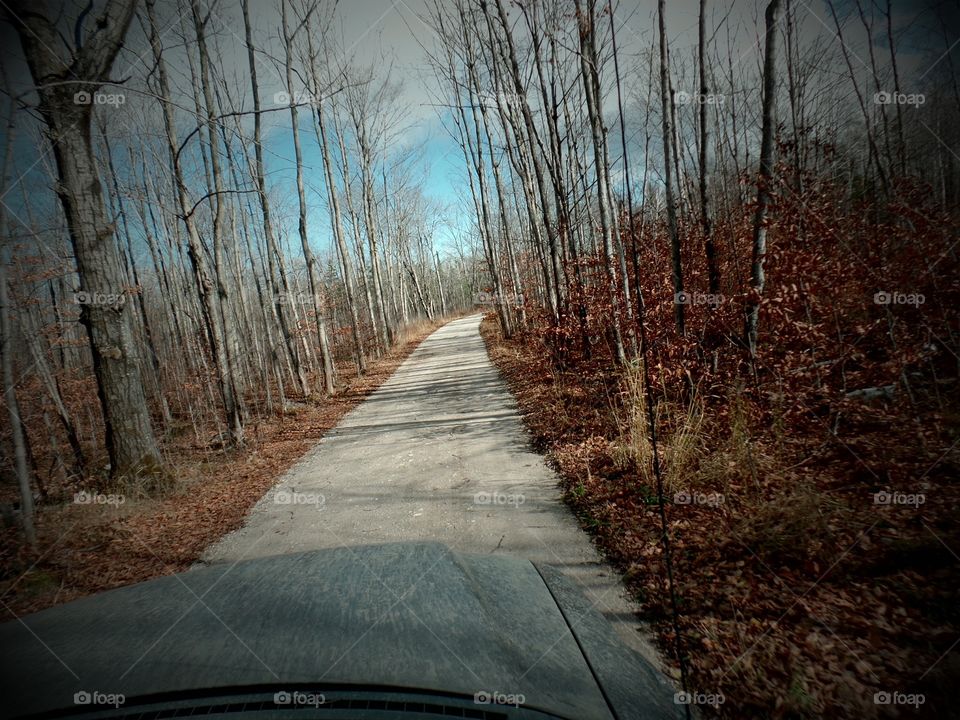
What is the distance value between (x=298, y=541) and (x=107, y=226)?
5287 mm

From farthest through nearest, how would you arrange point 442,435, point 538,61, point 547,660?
point 538,61, point 442,435, point 547,660

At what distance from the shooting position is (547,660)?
3.92ft

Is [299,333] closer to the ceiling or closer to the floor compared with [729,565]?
closer to the ceiling

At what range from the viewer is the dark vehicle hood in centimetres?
107

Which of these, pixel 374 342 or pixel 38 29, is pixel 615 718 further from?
pixel 374 342

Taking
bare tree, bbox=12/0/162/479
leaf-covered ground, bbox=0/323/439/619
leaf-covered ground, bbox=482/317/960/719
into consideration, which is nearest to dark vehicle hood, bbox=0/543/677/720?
leaf-covered ground, bbox=482/317/960/719

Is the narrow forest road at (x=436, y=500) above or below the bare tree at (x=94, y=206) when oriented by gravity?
below

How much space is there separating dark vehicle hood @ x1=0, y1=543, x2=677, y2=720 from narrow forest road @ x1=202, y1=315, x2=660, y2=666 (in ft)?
4.45

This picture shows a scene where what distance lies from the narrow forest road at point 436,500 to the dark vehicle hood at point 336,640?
53.4 inches

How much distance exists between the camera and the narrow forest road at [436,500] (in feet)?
11.0

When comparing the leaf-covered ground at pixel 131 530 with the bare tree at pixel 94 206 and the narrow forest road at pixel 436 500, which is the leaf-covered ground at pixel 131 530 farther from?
the bare tree at pixel 94 206

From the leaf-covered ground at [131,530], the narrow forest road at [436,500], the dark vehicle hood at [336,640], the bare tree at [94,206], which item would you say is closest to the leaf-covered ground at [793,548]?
the narrow forest road at [436,500]

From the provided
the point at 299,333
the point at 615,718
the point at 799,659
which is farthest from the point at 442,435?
the point at 299,333

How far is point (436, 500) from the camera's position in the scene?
4457 millimetres
